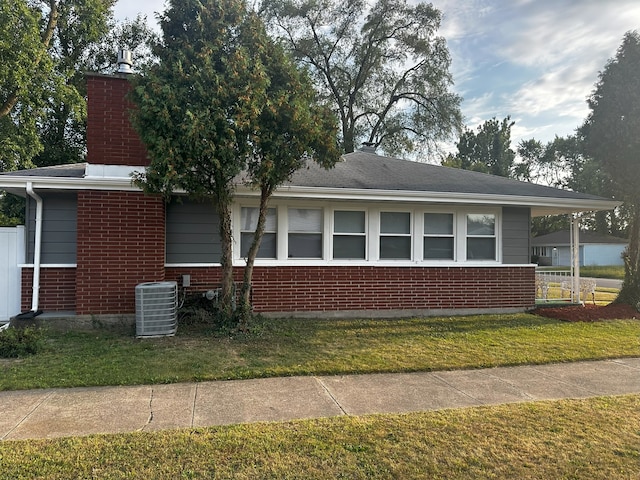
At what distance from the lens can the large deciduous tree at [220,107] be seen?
21.1 feet

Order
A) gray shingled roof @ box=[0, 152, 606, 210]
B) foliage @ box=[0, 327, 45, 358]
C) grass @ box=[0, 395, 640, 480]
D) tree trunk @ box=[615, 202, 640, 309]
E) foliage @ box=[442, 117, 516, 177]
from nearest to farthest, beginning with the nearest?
grass @ box=[0, 395, 640, 480], foliage @ box=[0, 327, 45, 358], gray shingled roof @ box=[0, 152, 606, 210], tree trunk @ box=[615, 202, 640, 309], foliage @ box=[442, 117, 516, 177]

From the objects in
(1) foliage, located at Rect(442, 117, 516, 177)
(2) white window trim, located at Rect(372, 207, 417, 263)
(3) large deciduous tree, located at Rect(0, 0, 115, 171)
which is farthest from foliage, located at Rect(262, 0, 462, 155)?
(1) foliage, located at Rect(442, 117, 516, 177)

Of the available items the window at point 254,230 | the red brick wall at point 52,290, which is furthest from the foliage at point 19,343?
the window at point 254,230

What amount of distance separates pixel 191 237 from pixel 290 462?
6.39 meters

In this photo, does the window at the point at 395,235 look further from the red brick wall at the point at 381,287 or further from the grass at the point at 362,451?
the grass at the point at 362,451

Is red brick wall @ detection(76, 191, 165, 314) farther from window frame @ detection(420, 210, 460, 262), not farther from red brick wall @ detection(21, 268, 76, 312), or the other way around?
window frame @ detection(420, 210, 460, 262)

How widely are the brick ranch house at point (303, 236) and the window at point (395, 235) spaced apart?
0.02m

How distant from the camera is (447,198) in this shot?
9461mm

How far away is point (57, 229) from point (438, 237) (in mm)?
8273

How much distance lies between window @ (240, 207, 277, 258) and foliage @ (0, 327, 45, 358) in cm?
401

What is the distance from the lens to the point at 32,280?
8219 millimetres

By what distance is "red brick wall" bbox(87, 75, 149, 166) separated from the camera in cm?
803

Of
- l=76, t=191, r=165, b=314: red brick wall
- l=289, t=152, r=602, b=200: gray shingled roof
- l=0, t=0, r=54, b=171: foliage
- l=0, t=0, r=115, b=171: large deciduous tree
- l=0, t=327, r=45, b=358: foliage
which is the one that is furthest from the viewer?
l=0, t=0, r=115, b=171: large deciduous tree

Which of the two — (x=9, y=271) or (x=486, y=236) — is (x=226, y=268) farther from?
(x=486, y=236)
